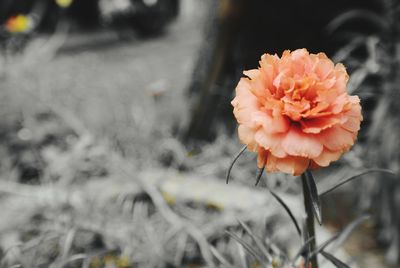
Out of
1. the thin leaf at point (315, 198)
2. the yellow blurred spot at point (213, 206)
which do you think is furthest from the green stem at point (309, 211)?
the yellow blurred spot at point (213, 206)

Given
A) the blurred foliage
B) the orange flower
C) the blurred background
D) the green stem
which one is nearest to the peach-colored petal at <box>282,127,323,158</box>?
the orange flower

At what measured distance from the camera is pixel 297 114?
665 mm

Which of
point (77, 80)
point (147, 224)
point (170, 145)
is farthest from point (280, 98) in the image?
point (77, 80)

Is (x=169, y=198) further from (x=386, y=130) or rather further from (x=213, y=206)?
(x=386, y=130)

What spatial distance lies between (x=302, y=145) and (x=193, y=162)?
1.92 m

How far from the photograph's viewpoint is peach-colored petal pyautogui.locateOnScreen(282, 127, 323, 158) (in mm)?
642

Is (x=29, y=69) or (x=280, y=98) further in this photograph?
(x=29, y=69)

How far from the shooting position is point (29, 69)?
10.3ft

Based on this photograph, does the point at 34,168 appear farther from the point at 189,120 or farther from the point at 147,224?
the point at 147,224

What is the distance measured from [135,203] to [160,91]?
97 cm

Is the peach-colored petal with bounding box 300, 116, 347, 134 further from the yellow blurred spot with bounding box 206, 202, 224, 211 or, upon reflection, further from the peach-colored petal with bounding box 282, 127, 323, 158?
the yellow blurred spot with bounding box 206, 202, 224, 211

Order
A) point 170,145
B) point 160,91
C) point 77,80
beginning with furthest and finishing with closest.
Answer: point 77,80
point 160,91
point 170,145

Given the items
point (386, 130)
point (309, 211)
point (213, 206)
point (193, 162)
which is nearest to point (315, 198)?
point (309, 211)

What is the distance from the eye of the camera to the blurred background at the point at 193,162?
5.60ft
